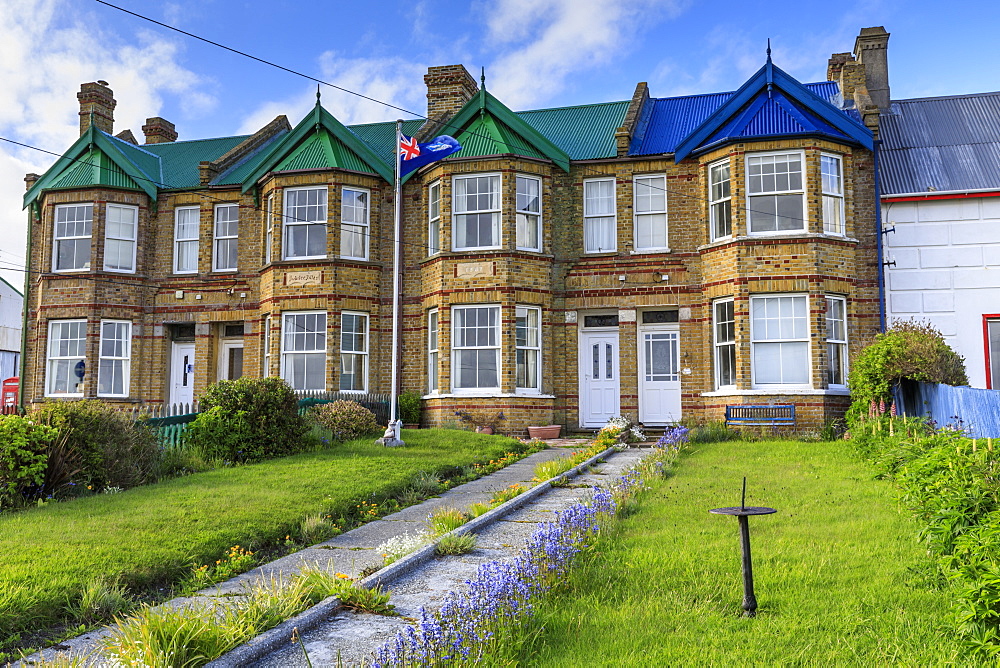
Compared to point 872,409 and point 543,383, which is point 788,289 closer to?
point 872,409

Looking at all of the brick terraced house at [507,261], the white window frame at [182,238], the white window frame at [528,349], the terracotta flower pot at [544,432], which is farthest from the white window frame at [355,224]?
the terracotta flower pot at [544,432]

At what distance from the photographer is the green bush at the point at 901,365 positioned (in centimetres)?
1440

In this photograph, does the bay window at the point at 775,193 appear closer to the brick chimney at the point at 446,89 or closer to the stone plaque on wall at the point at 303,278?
the brick chimney at the point at 446,89

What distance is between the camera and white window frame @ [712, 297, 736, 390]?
19.0 metres

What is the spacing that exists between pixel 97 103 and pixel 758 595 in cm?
2722

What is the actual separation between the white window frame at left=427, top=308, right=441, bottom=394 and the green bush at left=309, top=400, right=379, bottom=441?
11.6 feet

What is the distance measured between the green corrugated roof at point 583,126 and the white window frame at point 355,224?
5.20 meters

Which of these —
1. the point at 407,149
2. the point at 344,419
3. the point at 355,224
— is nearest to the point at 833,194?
the point at 407,149

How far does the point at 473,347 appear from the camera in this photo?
2012cm

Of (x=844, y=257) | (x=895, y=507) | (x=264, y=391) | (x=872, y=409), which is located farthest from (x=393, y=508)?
(x=844, y=257)

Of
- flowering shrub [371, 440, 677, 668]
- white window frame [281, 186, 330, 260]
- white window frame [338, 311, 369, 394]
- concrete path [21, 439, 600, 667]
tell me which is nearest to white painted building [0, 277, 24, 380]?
white window frame [281, 186, 330, 260]

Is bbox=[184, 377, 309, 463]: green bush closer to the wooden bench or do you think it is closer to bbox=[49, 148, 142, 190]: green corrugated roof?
the wooden bench

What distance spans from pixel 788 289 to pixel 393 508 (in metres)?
11.5

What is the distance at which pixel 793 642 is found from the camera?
5.20 m
